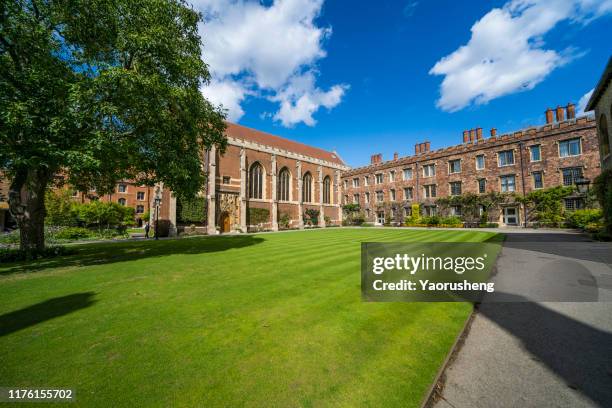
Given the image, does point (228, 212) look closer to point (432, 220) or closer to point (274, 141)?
point (274, 141)

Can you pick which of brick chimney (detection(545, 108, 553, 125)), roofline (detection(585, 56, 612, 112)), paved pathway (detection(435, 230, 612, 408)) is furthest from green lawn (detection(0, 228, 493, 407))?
brick chimney (detection(545, 108, 553, 125))

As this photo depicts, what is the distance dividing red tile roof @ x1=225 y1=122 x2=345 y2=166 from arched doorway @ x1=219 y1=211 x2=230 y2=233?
33.0 ft

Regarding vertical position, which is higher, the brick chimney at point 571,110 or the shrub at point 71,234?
the brick chimney at point 571,110

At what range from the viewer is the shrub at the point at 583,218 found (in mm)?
19047

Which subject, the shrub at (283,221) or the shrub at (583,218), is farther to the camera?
the shrub at (283,221)

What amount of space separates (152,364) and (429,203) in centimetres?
3602

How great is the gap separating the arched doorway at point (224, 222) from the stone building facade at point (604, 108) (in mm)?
30432

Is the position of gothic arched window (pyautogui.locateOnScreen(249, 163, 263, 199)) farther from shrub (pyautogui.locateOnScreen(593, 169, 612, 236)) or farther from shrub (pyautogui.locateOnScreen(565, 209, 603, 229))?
shrub (pyautogui.locateOnScreen(565, 209, 603, 229))

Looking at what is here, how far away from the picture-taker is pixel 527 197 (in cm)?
2509

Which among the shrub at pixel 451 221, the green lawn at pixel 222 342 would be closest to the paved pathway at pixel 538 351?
the green lawn at pixel 222 342

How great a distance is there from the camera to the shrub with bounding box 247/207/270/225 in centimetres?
3003

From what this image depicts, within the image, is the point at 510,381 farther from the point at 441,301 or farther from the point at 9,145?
the point at 9,145

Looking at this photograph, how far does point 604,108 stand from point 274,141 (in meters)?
33.5

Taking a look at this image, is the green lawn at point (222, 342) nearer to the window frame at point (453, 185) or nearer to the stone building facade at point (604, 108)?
the stone building facade at point (604, 108)
